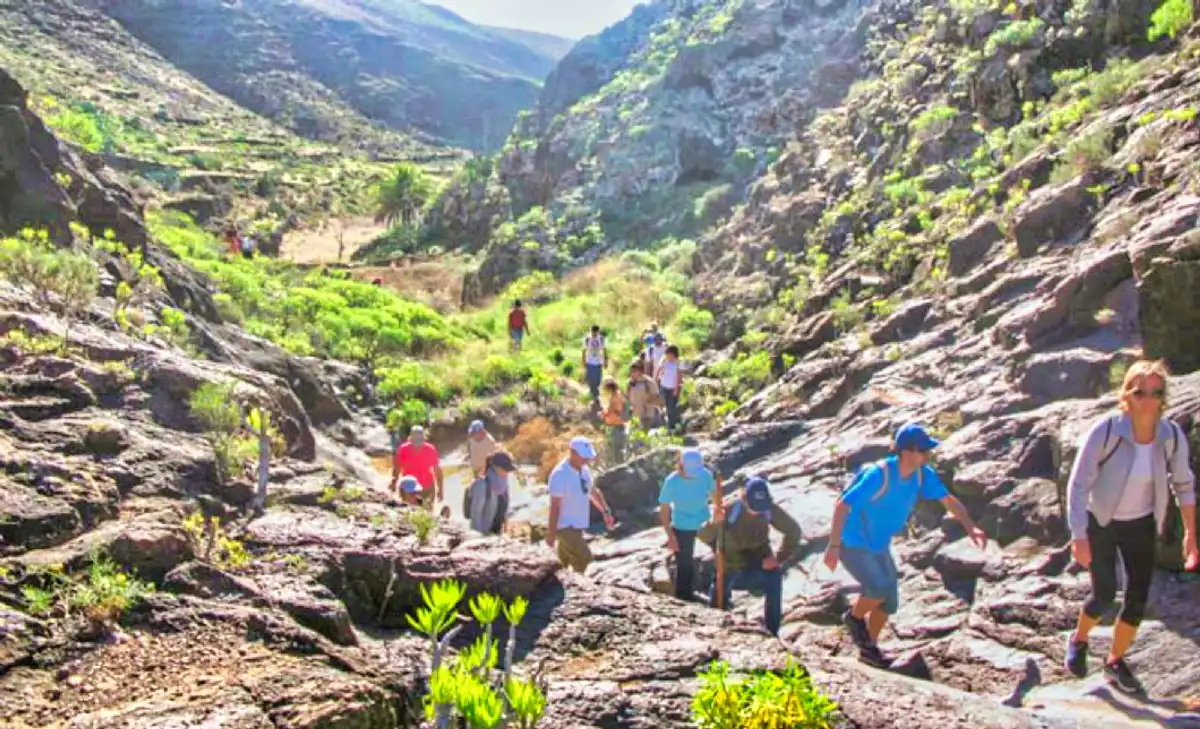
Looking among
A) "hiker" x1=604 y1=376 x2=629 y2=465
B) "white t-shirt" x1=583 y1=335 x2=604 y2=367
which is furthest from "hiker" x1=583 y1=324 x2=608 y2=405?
"hiker" x1=604 y1=376 x2=629 y2=465

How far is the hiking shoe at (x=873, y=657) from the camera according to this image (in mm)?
5758

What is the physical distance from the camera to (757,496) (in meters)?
6.90

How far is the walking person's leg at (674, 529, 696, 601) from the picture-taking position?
739cm

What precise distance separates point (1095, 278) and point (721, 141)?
25565mm

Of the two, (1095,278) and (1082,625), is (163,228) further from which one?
(1082,625)

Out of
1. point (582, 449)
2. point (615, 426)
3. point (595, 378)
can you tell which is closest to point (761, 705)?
point (582, 449)

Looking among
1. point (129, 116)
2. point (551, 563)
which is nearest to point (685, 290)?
point (551, 563)

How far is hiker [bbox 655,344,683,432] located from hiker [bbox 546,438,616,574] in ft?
18.5

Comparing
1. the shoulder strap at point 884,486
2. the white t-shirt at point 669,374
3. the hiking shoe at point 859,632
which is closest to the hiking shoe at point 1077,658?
the hiking shoe at point 859,632

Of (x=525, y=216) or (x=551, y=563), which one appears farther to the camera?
(x=525, y=216)

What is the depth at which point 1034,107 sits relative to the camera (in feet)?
48.8

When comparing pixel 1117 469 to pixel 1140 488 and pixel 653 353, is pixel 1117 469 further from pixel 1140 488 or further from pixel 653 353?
pixel 653 353

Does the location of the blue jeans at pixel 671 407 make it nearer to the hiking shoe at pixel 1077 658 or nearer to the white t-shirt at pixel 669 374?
the white t-shirt at pixel 669 374

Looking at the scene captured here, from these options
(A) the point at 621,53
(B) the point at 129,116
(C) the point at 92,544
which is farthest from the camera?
(B) the point at 129,116
